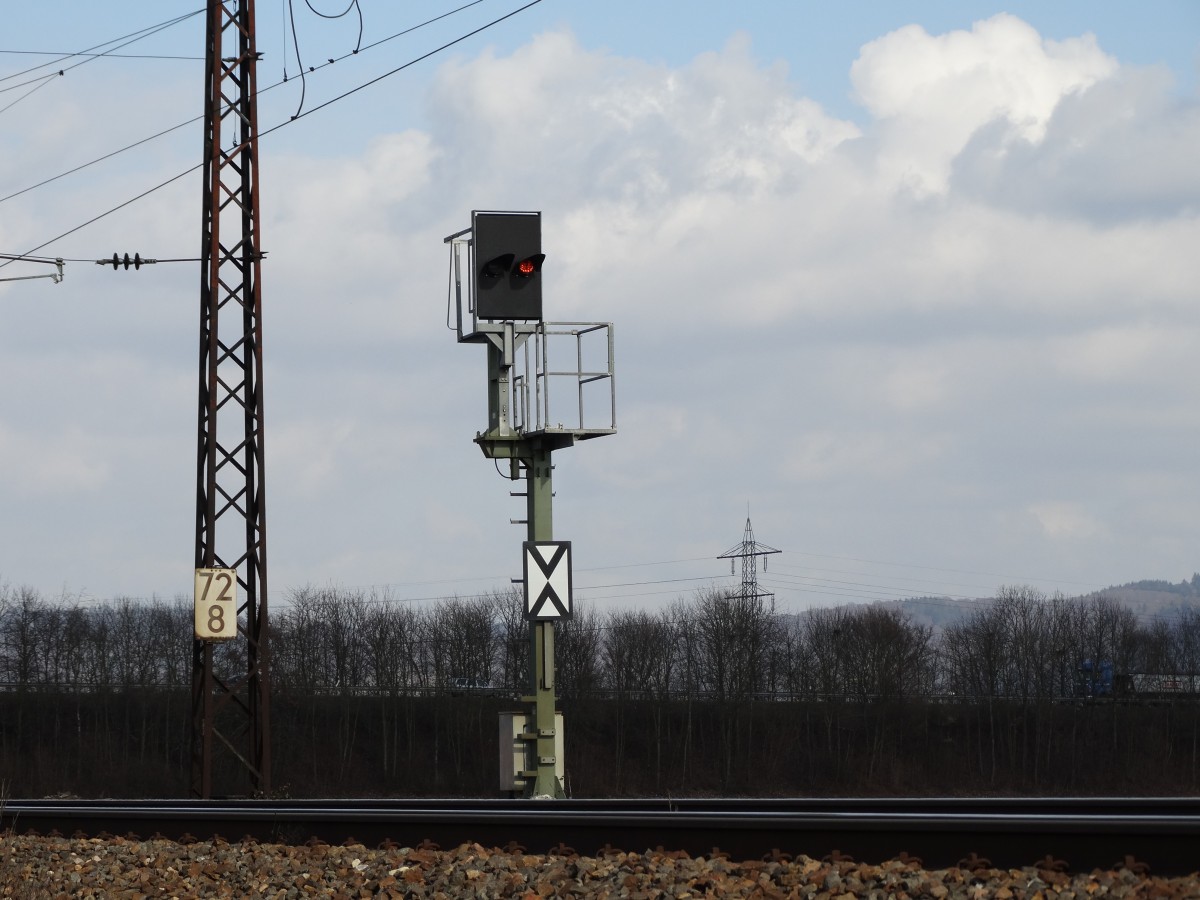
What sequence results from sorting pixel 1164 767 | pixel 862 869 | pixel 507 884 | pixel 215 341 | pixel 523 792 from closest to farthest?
pixel 862 869 < pixel 507 884 < pixel 523 792 < pixel 215 341 < pixel 1164 767

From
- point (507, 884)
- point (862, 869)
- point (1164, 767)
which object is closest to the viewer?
A: point (862, 869)

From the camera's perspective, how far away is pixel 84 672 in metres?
78.3

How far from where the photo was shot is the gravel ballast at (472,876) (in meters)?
8.56

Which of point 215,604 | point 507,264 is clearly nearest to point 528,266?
point 507,264

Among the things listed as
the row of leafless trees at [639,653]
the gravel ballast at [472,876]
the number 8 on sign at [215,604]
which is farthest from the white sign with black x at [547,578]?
the row of leafless trees at [639,653]

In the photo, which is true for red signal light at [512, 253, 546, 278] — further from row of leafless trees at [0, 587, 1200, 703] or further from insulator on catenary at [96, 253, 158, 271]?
row of leafless trees at [0, 587, 1200, 703]

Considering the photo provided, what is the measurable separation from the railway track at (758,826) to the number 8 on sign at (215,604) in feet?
15.8

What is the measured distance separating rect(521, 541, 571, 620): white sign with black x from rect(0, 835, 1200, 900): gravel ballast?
487cm

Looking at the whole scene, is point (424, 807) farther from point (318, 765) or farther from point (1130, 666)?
point (1130, 666)

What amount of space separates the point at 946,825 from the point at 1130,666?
249 ft

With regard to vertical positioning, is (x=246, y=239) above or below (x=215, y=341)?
above

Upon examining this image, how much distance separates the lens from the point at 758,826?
10.1 metres

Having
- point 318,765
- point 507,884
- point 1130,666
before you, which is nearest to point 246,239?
point 507,884

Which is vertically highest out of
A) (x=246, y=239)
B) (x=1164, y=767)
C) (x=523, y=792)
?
(x=246, y=239)
